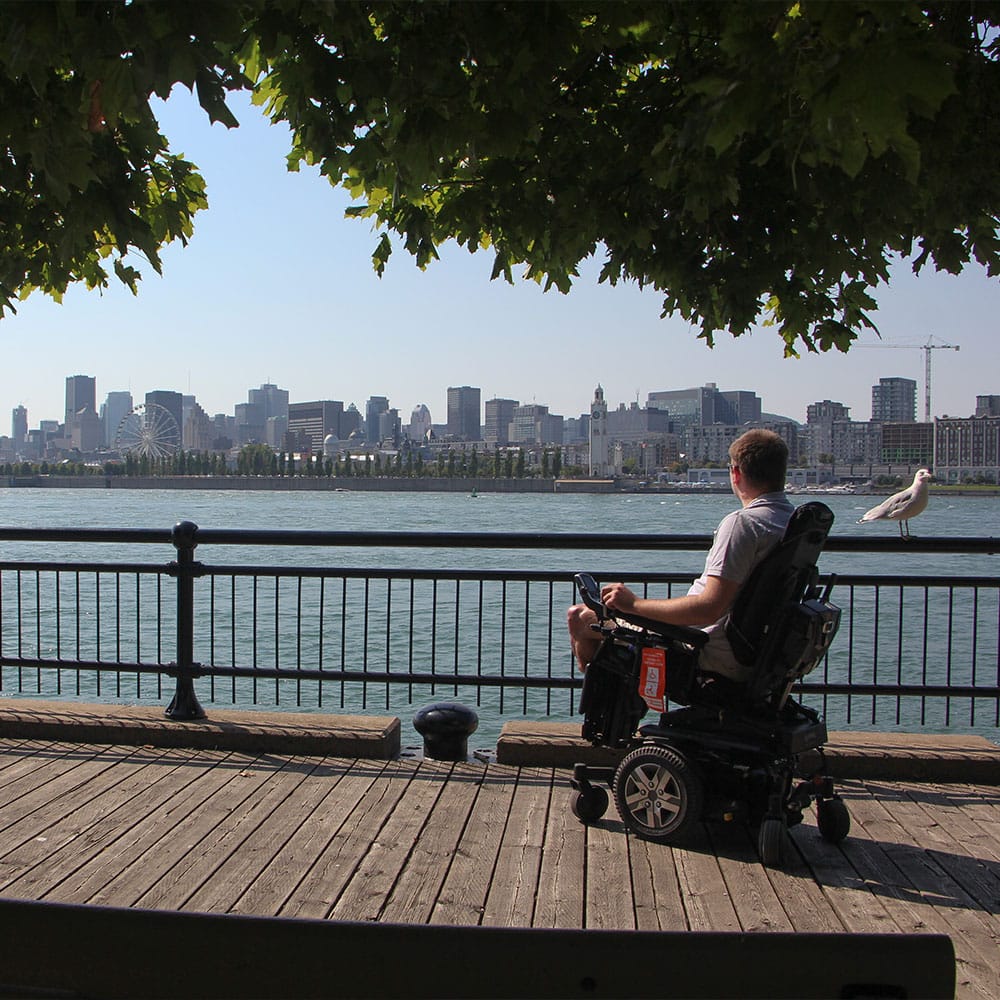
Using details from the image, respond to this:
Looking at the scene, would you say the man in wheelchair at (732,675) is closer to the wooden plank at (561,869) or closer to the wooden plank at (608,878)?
the wooden plank at (608,878)

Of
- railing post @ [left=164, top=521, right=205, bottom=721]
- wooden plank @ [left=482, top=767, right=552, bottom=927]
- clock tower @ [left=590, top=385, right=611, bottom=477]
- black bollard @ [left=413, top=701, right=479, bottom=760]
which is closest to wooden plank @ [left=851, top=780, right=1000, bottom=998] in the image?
wooden plank @ [left=482, top=767, right=552, bottom=927]

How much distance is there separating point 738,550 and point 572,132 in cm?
181

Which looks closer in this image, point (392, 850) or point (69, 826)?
point (392, 850)

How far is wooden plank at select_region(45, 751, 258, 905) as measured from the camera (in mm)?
3895

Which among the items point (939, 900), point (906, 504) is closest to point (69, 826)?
point (939, 900)

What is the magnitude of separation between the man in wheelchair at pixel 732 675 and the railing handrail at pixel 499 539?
1.29m

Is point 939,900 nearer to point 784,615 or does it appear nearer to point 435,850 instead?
point 784,615

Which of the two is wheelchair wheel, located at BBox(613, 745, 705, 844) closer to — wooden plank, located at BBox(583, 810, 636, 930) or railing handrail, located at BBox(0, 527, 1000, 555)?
wooden plank, located at BBox(583, 810, 636, 930)

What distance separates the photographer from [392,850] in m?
4.37

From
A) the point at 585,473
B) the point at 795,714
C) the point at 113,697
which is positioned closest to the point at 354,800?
the point at 795,714

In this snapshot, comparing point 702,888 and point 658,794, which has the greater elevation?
point 658,794

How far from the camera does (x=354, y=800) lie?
16.5 feet

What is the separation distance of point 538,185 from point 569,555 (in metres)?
35.6

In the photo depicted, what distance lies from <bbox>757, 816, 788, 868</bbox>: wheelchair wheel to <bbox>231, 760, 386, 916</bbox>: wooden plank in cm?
172
